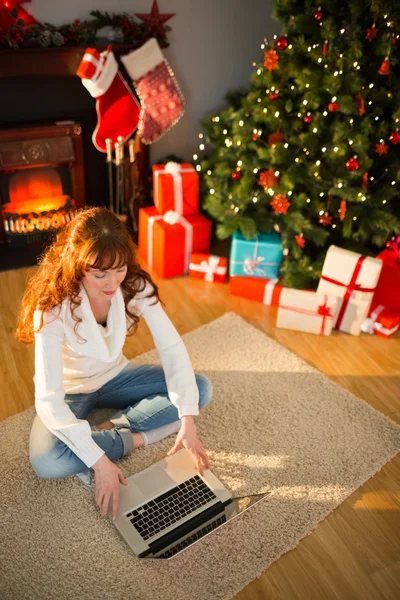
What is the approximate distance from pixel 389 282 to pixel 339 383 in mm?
609

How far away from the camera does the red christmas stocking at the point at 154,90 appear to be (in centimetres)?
285

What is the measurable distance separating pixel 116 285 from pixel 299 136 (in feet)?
4.52

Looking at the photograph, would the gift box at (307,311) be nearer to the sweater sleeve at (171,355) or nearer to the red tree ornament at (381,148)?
the red tree ornament at (381,148)

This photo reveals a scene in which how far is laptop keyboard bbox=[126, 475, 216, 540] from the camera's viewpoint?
168 centimetres

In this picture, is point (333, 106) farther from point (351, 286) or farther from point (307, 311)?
point (307, 311)

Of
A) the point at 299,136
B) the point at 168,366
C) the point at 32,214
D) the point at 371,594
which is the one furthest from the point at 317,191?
the point at 371,594

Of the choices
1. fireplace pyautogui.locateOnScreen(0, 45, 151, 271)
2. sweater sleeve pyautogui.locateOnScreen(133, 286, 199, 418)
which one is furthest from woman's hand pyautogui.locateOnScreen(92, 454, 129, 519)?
fireplace pyautogui.locateOnScreen(0, 45, 151, 271)

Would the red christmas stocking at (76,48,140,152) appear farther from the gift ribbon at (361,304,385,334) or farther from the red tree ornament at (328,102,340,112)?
the gift ribbon at (361,304,385,334)

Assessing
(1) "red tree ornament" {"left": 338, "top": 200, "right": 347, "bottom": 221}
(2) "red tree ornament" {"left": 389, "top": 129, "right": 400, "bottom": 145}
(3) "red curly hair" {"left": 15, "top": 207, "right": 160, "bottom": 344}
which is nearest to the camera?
(3) "red curly hair" {"left": 15, "top": 207, "right": 160, "bottom": 344}

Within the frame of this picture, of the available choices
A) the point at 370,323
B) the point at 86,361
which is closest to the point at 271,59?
the point at 370,323

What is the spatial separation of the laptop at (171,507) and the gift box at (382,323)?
Result: 1.11 m

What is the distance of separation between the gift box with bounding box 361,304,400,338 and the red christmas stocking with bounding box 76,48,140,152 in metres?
1.55

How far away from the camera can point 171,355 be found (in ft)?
6.08

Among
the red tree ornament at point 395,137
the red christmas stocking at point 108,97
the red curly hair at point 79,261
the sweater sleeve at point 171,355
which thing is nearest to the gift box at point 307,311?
the red tree ornament at point 395,137
